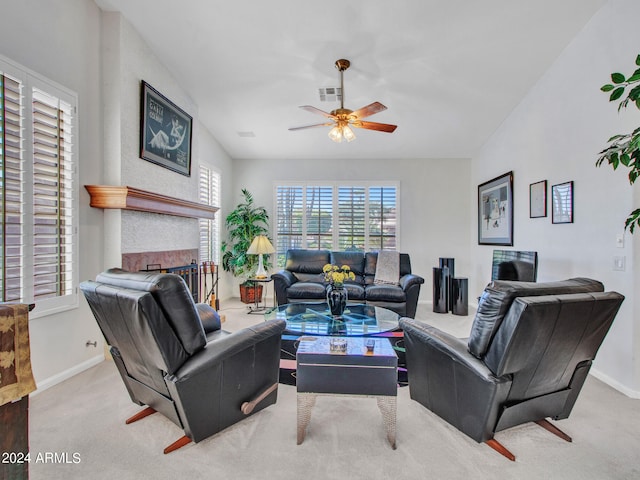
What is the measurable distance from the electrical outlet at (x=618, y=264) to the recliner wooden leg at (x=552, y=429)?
151 centimetres

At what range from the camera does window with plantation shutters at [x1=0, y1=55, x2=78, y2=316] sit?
219 centimetres

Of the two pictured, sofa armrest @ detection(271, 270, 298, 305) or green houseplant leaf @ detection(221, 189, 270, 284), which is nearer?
sofa armrest @ detection(271, 270, 298, 305)

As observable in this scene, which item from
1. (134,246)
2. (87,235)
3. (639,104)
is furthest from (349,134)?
(87,235)

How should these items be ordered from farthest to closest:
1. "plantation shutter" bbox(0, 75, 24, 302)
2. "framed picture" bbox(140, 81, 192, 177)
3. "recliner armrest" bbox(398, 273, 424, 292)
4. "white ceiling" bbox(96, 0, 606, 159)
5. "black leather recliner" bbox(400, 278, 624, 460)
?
"recliner armrest" bbox(398, 273, 424, 292) < "framed picture" bbox(140, 81, 192, 177) < "white ceiling" bbox(96, 0, 606, 159) < "plantation shutter" bbox(0, 75, 24, 302) < "black leather recliner" bbox(400, 278, 624, 460)

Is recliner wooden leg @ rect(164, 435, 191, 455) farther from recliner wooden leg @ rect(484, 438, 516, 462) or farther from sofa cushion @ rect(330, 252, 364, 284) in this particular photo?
sofa cushion @ rect(330, 252, 364, 284)

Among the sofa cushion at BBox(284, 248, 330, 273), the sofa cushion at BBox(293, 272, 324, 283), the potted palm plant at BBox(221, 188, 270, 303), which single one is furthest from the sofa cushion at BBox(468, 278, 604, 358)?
the potted palm plant at BBox(221, 188, 270, 303)

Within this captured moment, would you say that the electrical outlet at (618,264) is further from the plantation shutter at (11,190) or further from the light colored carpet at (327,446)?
the plantation shutter at (11,190)

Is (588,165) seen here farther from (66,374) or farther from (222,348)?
(66,374)

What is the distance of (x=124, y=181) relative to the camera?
3.06m

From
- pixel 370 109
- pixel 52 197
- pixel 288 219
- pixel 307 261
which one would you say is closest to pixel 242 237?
pixel 288 219

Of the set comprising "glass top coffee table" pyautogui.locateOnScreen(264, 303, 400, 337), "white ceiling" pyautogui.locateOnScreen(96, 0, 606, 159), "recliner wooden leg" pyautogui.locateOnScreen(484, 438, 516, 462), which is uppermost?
"white ceiling" pyautogui.locateOnScreen(96, 0, 606, 159)

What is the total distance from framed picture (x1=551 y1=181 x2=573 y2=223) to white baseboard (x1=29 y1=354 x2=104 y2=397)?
191 inches

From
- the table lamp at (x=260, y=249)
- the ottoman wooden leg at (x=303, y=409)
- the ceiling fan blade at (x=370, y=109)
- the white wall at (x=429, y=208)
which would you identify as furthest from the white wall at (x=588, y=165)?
the table lamp at (x=260, y=249)

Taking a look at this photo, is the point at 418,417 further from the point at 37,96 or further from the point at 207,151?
the point at 207,151
